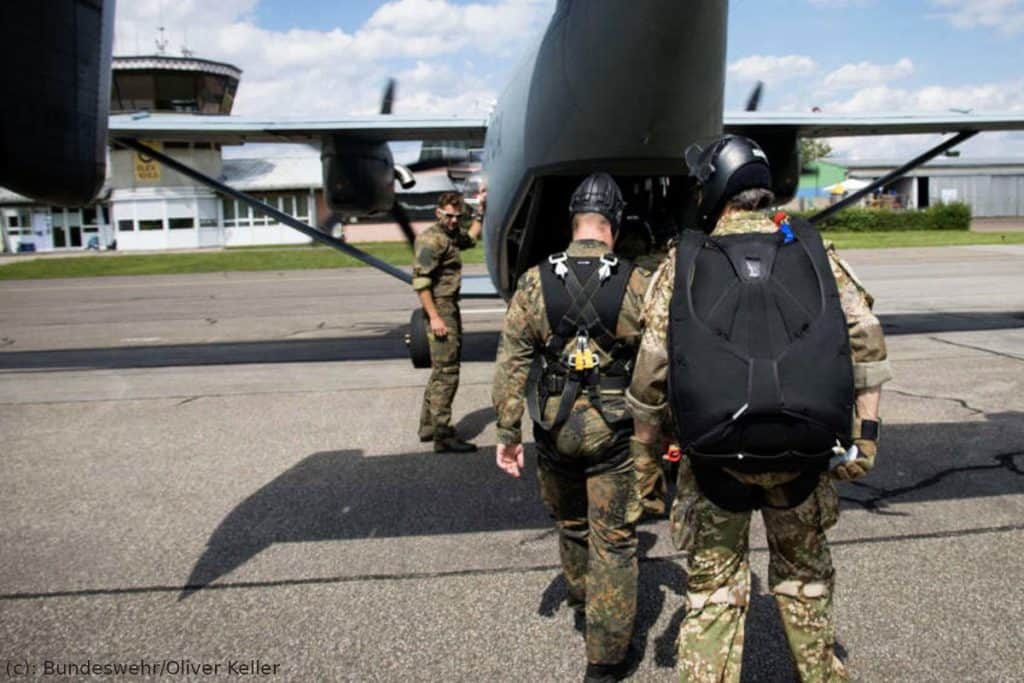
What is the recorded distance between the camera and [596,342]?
11.1 feet

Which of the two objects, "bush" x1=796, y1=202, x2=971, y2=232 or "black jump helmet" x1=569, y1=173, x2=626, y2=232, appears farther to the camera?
"bush" x1=796, y1=202, x2=971, y2=232

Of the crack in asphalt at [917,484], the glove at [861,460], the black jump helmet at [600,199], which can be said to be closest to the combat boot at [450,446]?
the crack in asphalt at [917,484]

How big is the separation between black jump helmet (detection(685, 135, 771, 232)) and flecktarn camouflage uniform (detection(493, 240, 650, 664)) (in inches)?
23.3

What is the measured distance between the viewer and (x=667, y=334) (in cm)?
272

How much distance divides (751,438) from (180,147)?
48.0 meters

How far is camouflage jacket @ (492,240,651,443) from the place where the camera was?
340 cm

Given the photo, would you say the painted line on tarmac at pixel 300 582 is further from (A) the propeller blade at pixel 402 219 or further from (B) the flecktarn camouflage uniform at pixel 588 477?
(A) the propeller blade at pixel 402 219

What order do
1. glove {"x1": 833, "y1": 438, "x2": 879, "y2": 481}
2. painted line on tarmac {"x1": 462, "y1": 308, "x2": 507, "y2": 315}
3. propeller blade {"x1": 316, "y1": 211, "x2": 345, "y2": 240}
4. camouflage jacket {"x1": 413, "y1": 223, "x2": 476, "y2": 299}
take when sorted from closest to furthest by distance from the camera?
glove {"x1": 833, "y1": 438, "x2": 879, "y2": 481} < camouflage jacket {"x1": 413, "y1": 223, "x2": 476, "y2": 299} < propeller blade {"x1": 316, "y1": 211, "x2": 345, "y2": 240} < painted line on tarmac {"x1": 462, "y1": 308, "x2": 507, "y2": 315}

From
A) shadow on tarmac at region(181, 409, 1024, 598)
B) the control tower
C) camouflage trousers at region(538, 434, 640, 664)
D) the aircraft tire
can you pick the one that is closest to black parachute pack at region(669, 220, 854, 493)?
camouflage trousers at region(538, 434, 640, 664)

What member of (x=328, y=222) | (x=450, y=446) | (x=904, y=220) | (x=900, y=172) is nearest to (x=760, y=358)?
(x=450, y=446)

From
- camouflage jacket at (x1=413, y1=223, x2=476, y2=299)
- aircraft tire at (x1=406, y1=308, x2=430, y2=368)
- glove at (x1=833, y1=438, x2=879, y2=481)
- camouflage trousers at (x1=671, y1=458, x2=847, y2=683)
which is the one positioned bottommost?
aircraft tire at (x1=406, y1=308, x2=430, y2=368)

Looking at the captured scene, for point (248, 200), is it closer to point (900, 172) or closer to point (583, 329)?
point (583, 329)

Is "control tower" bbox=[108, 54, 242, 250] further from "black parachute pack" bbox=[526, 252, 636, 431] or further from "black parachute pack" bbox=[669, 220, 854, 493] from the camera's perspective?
"black parachute pack" bbox=[669, 220, 854, 493]

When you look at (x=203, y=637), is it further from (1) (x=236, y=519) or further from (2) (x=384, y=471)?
(2) (x=384, y=471)
